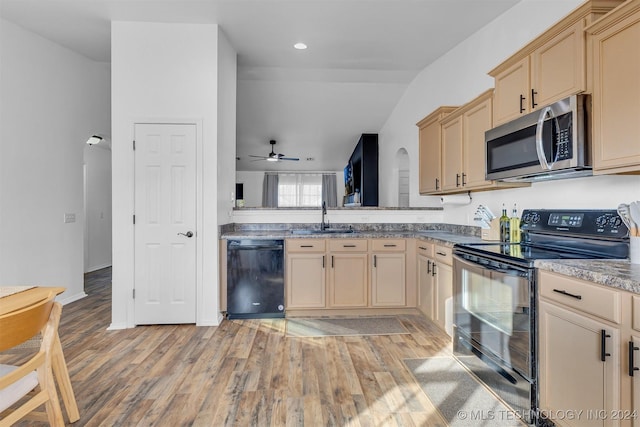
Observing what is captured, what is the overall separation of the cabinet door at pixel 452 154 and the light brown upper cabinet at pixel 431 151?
9 centimetres

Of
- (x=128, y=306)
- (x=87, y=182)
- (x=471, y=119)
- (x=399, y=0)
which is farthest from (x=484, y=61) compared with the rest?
(x=87, y=182)

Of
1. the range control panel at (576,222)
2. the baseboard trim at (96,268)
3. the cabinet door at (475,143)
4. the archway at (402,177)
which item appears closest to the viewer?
the range control panel at (576,222)

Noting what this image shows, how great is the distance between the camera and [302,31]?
3578 mm

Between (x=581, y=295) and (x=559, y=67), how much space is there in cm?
135

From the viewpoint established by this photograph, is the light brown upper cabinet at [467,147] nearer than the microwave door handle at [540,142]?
No

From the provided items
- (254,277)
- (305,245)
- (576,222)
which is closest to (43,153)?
(254,277)

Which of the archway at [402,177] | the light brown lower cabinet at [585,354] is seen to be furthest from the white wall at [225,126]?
the archway at [402,177]

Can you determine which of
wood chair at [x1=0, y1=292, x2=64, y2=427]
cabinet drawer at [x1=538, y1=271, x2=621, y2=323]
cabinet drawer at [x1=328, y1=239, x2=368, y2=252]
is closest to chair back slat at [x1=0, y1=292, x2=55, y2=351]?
wood chair at [x1=0, y1=292, x2=64, y2=427]

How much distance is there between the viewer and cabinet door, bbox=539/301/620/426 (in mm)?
1383

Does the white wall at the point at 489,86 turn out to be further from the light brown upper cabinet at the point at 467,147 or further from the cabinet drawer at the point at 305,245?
the cabinet drawer at the point at 305,245

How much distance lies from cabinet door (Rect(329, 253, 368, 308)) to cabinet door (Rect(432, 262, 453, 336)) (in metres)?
0.78

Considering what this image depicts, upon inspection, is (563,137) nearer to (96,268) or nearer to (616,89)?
(616,89)

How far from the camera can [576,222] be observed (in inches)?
85.6

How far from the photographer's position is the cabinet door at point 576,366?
4.54 ft
